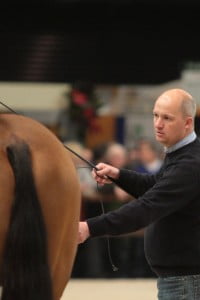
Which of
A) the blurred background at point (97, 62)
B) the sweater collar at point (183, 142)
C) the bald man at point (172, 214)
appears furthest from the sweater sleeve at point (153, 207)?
the blurred background at point (97, 62)

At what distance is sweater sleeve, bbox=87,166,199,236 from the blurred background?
592cm

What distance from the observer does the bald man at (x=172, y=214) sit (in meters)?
2.82

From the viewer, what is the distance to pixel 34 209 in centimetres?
244

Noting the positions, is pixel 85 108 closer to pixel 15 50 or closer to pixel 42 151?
pixel 15 50

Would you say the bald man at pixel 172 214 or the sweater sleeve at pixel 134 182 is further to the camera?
the sweater sleeve at pixel 134 182

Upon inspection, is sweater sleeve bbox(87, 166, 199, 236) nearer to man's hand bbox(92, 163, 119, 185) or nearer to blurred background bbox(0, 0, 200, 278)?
man's hand bbox(92, 163, 119, 185)

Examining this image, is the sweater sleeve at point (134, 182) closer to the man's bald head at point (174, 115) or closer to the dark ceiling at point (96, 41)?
the man's bald head at point (174, 115)

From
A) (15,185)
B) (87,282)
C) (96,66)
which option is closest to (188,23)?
(96,66)

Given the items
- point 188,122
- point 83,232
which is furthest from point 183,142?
point 83,232

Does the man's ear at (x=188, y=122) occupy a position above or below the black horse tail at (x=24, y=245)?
above

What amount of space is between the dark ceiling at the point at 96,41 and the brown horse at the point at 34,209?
692cm

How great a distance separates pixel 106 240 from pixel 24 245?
194 inches

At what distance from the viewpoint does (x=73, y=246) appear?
2.64 metres

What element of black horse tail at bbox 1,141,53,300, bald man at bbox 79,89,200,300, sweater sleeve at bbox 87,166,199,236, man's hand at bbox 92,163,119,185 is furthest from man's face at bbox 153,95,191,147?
black horse tail at bbox 1,141,53,300
